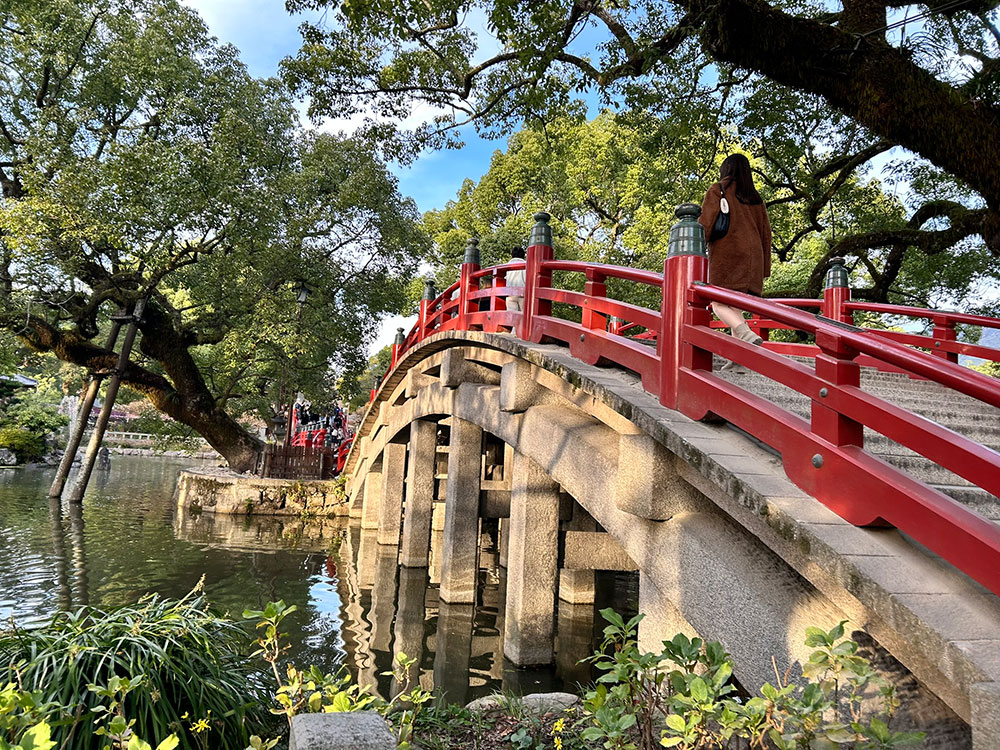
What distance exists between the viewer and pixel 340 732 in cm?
224

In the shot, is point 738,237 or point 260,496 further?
point 260,496

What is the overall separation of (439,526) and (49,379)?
32.4 meters

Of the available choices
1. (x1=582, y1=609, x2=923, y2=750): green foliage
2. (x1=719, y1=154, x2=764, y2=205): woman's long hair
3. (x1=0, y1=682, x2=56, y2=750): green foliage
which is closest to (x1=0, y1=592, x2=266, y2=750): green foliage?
(x1=0, y1=682, x2=56, y2=750): green foliage

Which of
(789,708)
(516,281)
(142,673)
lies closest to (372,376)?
(516,281)

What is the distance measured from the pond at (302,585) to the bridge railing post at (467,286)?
3856 mm

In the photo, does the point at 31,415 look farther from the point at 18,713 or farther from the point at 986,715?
the point at 986,715

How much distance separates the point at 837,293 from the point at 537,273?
3843mm

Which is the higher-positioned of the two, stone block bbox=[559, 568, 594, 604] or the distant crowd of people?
the distant crowd of people

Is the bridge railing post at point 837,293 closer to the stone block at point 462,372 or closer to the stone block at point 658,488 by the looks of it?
the stone block at point 462,372

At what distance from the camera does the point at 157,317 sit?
18.7 m

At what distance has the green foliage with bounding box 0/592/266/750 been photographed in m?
3.00

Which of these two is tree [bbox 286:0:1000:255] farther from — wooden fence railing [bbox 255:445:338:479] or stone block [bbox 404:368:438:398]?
wooden fence railing [bbox 255:445:338:479]

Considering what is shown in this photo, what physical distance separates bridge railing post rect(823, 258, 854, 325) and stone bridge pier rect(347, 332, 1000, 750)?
376cm

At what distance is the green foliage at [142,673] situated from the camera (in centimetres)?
300
